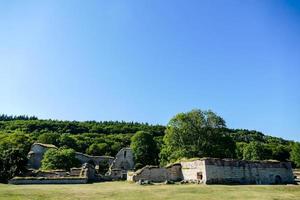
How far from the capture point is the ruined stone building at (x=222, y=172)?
100 ft

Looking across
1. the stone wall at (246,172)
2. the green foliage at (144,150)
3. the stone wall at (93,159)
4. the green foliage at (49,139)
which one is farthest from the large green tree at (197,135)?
the green foliage at (49,139)

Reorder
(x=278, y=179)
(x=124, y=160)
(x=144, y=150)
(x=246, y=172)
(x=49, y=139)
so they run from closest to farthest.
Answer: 1. (x=246, y=172)
2. (x=278, y=179)
3. (x=124, y=160)
4. (x=144, y=150)
5. (x=49, y=139)

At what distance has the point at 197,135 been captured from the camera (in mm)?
47969

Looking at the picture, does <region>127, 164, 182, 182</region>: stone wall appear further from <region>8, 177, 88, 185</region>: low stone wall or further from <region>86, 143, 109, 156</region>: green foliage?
<region>86, 143, 109, 156</region>: green foliage

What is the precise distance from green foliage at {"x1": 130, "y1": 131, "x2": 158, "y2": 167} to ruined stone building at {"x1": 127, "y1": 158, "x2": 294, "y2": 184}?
29.1 meters

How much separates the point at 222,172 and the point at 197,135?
56.1 ft

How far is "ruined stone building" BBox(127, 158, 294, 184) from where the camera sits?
30578mm

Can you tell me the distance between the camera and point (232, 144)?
50156 millimetres

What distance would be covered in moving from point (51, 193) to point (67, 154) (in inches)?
1216

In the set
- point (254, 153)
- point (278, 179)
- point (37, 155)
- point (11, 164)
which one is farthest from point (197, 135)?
point (37, 155)

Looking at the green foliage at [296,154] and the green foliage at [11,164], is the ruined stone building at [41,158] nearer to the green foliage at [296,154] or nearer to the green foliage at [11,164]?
the green foliage at [11,164]

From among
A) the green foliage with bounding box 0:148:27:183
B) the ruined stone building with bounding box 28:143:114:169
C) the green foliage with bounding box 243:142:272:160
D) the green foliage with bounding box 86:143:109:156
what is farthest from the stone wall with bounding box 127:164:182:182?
the green foliage with bounding box 86:143:109:156

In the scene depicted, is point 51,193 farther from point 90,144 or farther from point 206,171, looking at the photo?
point 90,144

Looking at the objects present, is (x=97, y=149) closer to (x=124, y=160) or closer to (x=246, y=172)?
(x=124, y=160)
